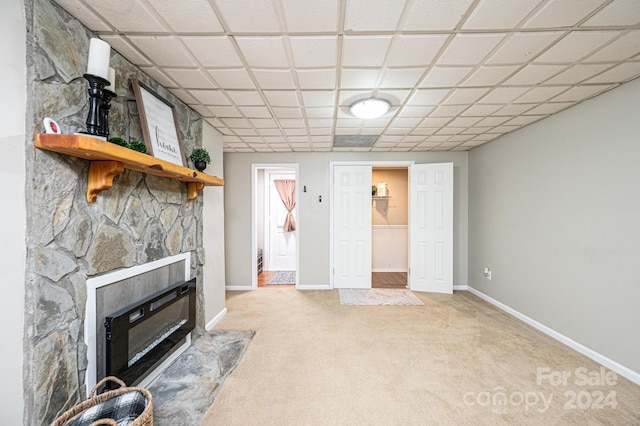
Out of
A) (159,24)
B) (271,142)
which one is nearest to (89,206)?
(159,24)

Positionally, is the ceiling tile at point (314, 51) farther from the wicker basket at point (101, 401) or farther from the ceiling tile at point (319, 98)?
the wicker basket at point (101, 401)

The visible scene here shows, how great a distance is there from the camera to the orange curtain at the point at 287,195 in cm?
562

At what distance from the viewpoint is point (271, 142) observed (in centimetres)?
362

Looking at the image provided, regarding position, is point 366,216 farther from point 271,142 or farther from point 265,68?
point 265,68

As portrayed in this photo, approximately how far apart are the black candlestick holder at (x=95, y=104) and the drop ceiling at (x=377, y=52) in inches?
15.1

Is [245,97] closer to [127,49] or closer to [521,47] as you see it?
[127,49]

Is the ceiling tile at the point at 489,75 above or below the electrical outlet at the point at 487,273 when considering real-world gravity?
above

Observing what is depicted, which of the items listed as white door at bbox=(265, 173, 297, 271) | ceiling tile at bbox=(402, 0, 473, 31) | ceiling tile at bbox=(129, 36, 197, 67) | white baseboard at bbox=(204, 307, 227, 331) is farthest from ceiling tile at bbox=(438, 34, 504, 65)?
white door at bbox=(265, 173, 297, 271)

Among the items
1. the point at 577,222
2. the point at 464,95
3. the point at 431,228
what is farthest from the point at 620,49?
the point at 431,228

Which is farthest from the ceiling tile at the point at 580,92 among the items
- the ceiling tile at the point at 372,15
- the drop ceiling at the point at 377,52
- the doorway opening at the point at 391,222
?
the doorway opening at the point at 391,222

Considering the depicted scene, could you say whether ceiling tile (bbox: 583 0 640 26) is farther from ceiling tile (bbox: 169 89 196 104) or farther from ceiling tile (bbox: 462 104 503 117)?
ceiling tile (bbox: 169 89 196 104)

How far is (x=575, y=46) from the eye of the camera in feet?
4.92

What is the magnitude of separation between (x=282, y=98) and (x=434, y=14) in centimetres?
133

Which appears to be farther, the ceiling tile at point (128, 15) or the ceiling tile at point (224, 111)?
the ceiling tile at point (224, 111)
